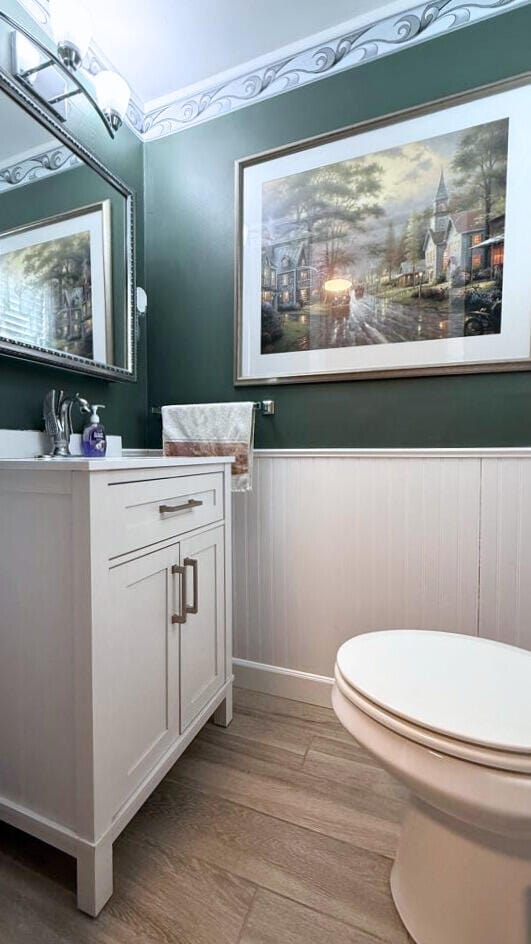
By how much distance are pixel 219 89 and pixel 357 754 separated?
2336mm

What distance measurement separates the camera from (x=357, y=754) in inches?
48.5

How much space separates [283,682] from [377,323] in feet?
4.35

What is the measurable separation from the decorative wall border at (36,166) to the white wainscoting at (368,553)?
41.9 inches

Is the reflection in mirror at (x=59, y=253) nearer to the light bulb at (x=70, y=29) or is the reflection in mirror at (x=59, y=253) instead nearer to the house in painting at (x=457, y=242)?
the light bulb at (x=70, y=29)

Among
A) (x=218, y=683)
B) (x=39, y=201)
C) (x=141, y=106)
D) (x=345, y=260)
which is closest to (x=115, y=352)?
(x=39, y=201)

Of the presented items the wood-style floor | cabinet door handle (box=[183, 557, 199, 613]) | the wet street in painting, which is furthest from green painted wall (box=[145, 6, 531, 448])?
the wood-style floor

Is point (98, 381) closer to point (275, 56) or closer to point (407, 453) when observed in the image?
point (407, 453)

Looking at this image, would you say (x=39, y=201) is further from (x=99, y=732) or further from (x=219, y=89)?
(x=99, y=732)

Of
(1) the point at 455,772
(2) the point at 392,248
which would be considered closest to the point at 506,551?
(1) the point at 455,772

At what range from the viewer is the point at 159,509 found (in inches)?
37.0

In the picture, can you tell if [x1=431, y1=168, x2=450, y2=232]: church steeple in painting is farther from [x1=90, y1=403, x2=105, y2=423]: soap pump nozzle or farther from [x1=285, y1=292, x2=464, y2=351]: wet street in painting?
[x1=90, y1=403, x2=105, y2=423]: soap pump nozzle

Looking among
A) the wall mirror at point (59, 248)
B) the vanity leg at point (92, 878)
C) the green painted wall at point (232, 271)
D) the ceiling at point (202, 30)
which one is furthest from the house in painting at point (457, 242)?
the vanity leg at point (92, 878)

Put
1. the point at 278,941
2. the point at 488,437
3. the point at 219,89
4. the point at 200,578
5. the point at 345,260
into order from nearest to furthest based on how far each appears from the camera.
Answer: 1. the point at 278,941
2. the point at 200,578
3. the point at 488,437
4. the point at 345,260
5. the point at 219,89

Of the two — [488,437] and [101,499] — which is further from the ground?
[488,437]
